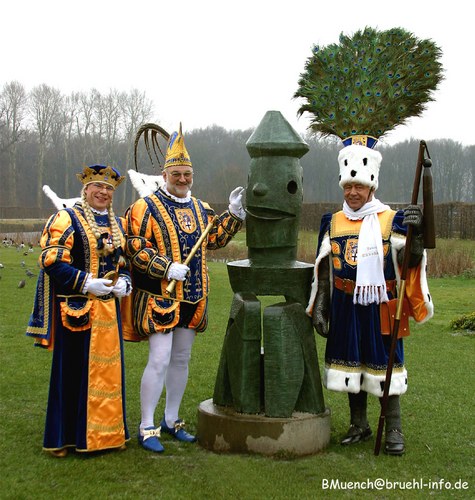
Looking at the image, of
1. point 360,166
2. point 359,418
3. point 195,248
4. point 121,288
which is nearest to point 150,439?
point 121,288

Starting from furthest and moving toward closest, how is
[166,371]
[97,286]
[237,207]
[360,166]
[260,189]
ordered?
[237,207], [166,371], [260,189], [360,166], [97,286]

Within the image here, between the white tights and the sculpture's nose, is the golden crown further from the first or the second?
the white tights

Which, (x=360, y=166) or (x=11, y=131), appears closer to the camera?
(x=360, y=166)

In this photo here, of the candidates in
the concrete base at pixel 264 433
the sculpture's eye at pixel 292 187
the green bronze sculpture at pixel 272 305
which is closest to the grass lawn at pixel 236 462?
the concrete base at pixel 264 433

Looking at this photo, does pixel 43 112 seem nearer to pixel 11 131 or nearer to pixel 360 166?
pixel 11 131

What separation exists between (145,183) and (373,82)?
1.85m

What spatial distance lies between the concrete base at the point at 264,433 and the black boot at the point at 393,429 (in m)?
0.42

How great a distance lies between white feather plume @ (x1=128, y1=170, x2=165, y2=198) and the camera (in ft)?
15.9

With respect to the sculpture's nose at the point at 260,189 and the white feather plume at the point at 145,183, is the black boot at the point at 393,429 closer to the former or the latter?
the sculpture's nose at the point at 260,189

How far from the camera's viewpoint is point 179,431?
4781mm

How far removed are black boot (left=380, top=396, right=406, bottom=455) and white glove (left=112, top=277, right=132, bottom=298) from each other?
1.91m

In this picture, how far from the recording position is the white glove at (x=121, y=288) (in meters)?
4.28

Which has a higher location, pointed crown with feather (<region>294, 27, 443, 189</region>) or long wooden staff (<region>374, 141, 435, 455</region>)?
pointed crown with feather (<region>294, 27, 443, 189</region>)

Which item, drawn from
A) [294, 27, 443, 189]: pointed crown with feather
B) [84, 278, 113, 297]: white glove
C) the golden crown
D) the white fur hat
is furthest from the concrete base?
[294, 27, 443, 189]: pointed crown with feather
